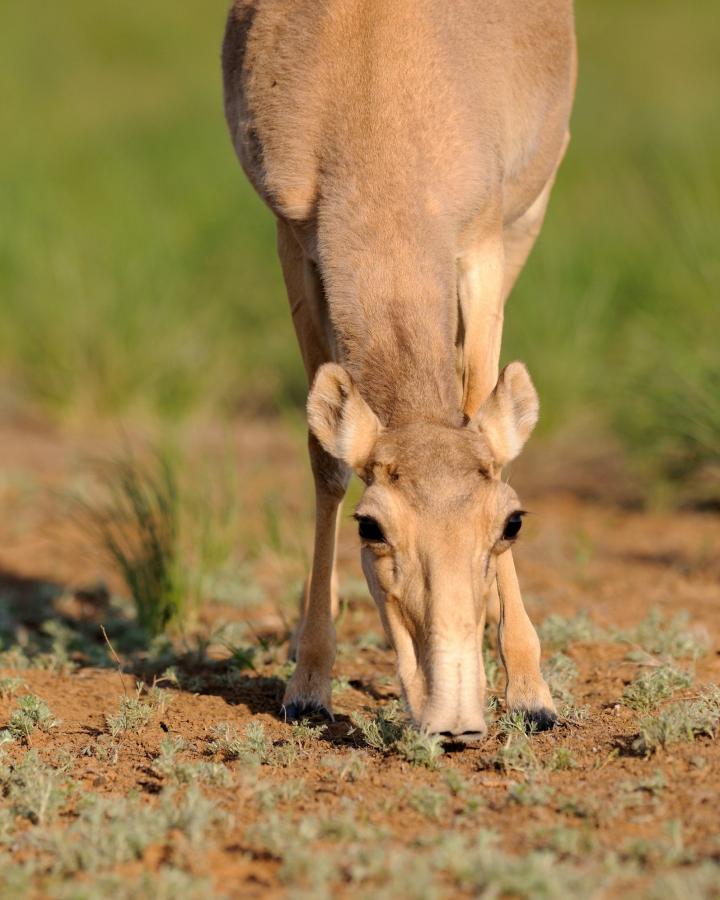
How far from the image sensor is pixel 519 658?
5.77 metres

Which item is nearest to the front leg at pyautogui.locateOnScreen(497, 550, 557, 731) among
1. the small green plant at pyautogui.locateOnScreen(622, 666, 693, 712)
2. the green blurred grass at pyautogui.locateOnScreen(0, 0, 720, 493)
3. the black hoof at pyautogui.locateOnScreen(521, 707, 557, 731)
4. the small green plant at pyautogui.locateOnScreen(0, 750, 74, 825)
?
the black hoof at pyautogui.locateOnScreen(521, 707, 557, 731)

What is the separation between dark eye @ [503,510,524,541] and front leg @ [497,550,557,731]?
20.0 inches

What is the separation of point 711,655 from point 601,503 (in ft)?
13.2

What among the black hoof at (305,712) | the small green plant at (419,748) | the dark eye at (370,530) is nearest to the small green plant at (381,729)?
the small green plant at (419,748)

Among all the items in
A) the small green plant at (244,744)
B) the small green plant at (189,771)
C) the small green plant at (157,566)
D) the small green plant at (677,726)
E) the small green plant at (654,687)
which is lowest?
the small green plant at (189,771)

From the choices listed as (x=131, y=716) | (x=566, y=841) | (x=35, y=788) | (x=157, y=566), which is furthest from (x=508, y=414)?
(x=157, y=566)

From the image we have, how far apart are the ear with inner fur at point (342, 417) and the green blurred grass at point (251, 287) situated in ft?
14.6

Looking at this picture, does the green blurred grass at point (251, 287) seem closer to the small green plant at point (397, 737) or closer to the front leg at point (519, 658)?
the front leg at point (519, 658)

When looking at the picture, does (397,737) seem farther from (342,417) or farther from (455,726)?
(342,417)

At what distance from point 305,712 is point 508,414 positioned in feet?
5.19

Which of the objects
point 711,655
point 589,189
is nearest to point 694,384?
point 711,655

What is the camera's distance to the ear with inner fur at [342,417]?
198 inches

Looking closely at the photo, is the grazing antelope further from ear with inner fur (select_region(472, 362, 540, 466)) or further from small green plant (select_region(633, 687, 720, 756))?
small green plant (select_region(633, 687, 720, 756))

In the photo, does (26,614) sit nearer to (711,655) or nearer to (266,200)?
(266,200)
